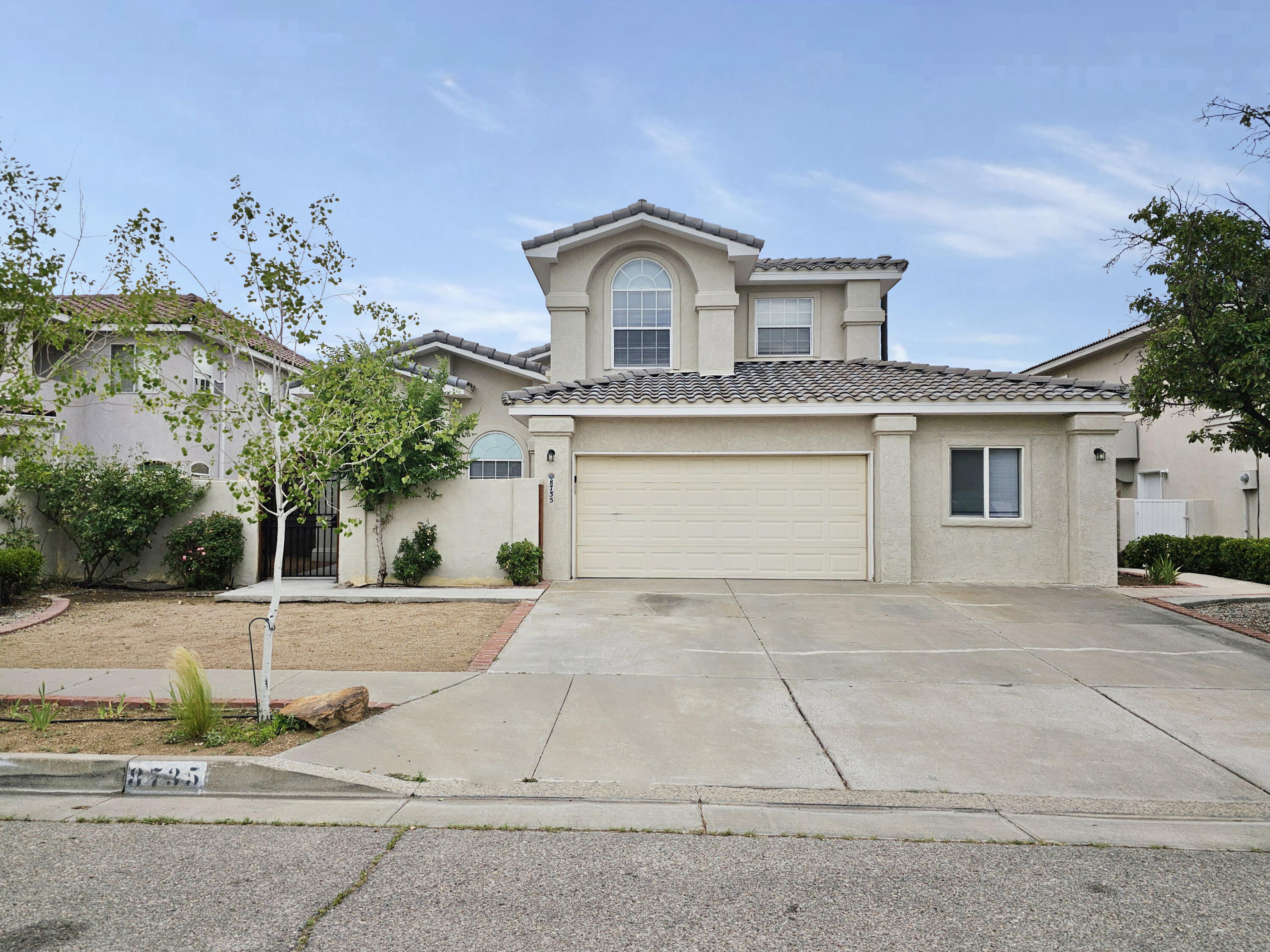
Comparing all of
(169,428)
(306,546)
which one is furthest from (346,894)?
(306,546)

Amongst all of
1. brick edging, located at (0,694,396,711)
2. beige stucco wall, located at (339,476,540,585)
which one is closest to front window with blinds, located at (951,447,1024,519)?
beige stucco wall, located at (339,476,540,585)

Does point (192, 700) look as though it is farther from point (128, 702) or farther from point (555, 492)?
point (555, 492)

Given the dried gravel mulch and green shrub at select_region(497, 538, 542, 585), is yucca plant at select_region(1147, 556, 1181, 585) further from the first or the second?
green shrub at select_region(497, 538, 542, 585)

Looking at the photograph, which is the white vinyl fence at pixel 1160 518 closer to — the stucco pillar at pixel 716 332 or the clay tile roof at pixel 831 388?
the clay tile roof at pixel 831 388

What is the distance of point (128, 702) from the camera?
644cm

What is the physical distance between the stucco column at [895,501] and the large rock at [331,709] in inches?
383

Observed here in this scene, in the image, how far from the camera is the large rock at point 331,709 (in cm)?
566

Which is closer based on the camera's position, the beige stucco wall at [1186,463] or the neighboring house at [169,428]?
the neighboring house at [169,428]

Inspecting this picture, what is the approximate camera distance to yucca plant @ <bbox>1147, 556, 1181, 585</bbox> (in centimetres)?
1327

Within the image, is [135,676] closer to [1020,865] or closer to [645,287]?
[1020,865]

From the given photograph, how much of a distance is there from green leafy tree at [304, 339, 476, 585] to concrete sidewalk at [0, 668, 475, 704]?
2.15m

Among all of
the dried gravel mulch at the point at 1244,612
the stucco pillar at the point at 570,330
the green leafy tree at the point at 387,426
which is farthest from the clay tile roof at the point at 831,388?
the dried gravel mulch at the point at 1244,612

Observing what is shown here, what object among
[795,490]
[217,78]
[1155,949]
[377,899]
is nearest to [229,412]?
[377,899]

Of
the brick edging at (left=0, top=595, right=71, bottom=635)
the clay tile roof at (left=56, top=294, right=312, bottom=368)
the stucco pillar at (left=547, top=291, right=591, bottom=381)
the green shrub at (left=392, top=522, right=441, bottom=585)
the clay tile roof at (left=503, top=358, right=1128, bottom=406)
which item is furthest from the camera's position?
the stucco pillar at (left=547, top=291, right=591, bottom=381)
